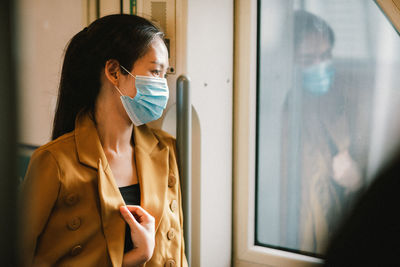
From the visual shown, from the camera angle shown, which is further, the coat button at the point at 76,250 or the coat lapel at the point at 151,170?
the coat lapel at the point at 151,170

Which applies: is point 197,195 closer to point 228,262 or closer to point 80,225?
point 228,262

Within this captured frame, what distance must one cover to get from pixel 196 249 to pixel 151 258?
0.59 m

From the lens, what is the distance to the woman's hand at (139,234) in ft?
3.98

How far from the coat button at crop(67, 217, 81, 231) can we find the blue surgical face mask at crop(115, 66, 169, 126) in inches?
16.0

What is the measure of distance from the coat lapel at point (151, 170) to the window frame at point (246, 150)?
0.73 meters

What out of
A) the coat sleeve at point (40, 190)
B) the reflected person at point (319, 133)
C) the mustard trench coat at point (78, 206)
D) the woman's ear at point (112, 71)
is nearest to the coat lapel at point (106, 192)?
the mustard trench coat at point (78, 206)

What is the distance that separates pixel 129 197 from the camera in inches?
53.4

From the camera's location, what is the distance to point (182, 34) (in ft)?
5.23

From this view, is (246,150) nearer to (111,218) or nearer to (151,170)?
(151,170)

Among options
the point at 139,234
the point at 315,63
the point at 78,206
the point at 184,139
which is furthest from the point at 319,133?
the point at 78,206

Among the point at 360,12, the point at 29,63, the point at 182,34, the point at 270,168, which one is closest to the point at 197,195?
the point at 270,168

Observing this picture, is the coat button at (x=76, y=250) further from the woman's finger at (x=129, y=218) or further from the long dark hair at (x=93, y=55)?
the long dark hair at (x=93, y=55)

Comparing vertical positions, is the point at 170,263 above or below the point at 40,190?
below

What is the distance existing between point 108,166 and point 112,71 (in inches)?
13.7
